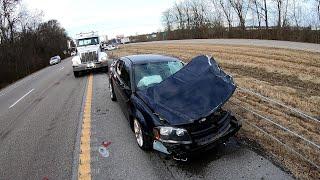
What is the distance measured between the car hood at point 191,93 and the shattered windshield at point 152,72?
1.66 feet

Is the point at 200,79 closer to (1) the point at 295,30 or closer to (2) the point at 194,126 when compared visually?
(2) the point at 194,126

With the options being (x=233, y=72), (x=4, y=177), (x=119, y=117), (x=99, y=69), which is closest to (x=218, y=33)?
(x=99, y=69)

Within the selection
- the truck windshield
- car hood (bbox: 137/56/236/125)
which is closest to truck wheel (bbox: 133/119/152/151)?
car hood (bbox: 137/56/236/125)

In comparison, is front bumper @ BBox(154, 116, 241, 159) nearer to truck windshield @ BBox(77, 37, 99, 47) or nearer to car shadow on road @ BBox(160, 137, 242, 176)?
car shadow on road @ BBox(160, 137, 242, 176)

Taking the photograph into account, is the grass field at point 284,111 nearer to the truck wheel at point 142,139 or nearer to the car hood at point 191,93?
the car hood at point 191,93

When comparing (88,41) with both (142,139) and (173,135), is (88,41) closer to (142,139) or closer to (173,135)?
(142,139)

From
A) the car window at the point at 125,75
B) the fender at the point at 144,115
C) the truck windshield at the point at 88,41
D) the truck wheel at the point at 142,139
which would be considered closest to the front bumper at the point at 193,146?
the fender at the point at 144,115

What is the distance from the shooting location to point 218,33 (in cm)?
5616

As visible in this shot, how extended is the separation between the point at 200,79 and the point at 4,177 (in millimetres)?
3779

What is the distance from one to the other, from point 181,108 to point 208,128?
22.9 inches

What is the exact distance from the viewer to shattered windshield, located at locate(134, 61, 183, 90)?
799cm

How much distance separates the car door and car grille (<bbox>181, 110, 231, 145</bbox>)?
211cm

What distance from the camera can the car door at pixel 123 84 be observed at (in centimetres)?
804

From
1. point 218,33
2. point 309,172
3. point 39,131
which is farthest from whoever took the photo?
point 218,33
